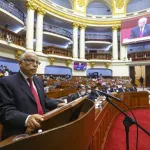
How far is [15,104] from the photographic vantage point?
1380 mm

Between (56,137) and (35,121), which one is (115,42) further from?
(56,137)

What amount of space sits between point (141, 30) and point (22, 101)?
1564cm

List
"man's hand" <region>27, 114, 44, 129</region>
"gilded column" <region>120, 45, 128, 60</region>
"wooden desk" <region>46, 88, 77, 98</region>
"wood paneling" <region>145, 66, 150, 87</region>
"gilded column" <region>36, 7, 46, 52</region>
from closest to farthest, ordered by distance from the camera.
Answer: "man's hand" <region>27, 114, 44, 129</region> < "wooden desk" <region>46, 88, 77, 98</region> < "gilded column" <region>36, 7, 46, 52</region> < "wood paneling" <region>145, 66, 150, 87</region> < "gilded column" <region>120, 45, 128, 60</region>

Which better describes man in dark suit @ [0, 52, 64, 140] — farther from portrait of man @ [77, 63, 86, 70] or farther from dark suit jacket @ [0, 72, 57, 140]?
portrait of man @ [77, 63, 86, 70]

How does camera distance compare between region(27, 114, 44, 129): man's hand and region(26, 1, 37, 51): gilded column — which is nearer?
region(27, 114, 44, 129): man's hand

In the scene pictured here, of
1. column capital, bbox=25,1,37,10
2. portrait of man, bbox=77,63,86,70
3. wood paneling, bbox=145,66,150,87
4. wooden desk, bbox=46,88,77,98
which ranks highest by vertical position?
column capital, bbox=25,1,37,10

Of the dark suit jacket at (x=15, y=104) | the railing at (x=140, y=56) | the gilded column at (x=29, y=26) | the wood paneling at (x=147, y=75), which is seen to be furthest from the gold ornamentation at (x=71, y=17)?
the dark suit jacket at (x=15, y=104)

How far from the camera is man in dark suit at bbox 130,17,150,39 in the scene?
14.5 meters

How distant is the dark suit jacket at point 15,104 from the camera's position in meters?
1.17

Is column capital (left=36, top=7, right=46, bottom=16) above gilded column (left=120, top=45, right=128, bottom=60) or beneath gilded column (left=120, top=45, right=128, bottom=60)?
above

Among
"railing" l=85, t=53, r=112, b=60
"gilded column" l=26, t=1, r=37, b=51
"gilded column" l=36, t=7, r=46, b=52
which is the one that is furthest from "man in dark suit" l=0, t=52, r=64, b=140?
"railing" l=85, t=53, r=112, b=60

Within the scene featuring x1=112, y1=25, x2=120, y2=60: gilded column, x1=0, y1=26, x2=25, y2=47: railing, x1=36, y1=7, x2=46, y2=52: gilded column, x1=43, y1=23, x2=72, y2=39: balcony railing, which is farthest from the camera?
x1=112, y1=25, x2=120, y2=60: gilded column

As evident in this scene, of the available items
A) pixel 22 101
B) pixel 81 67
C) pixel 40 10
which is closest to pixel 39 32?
pixel 40 10

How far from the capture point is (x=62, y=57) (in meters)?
13.9
